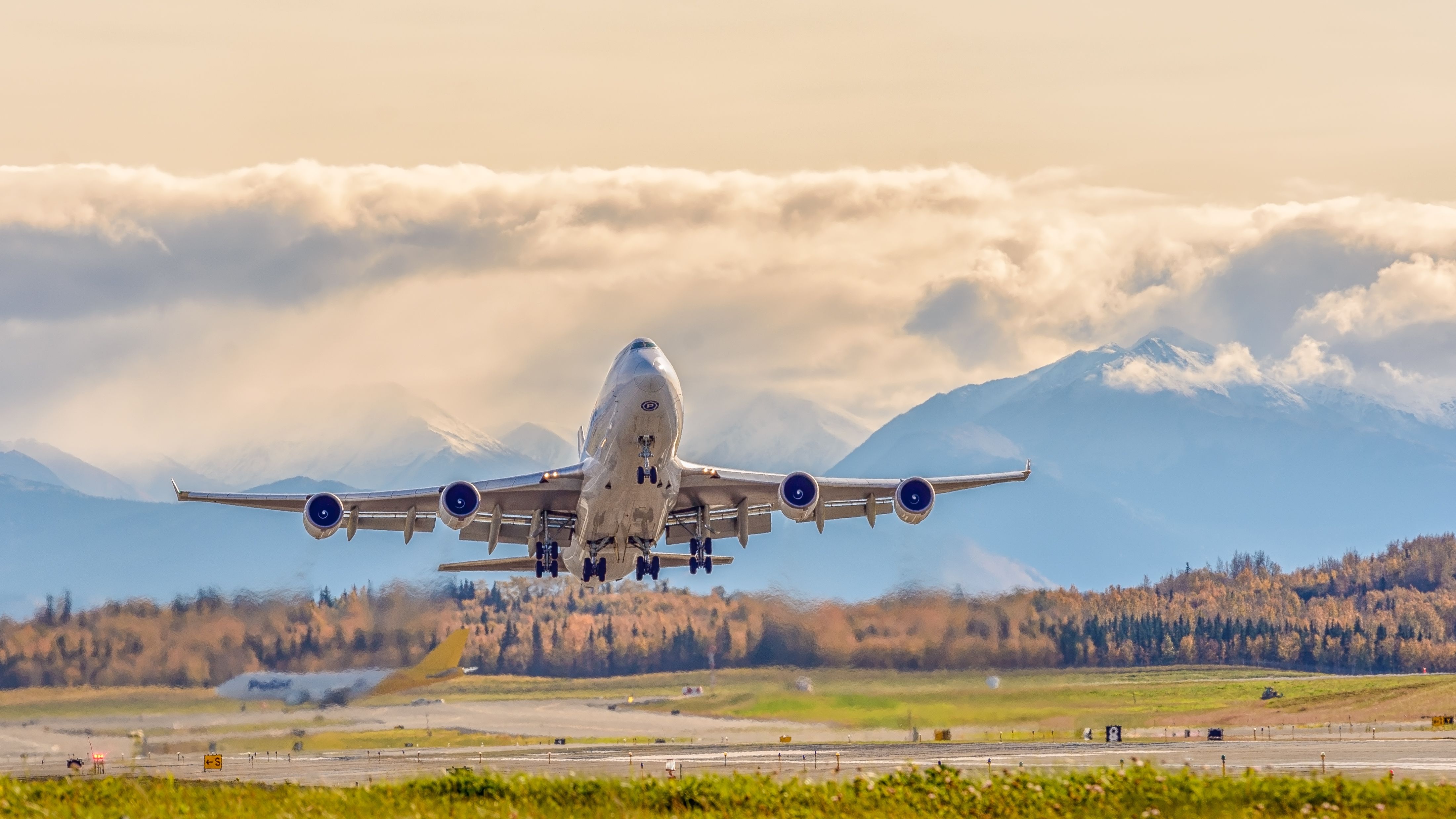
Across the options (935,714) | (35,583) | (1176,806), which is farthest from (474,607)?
(35,583)

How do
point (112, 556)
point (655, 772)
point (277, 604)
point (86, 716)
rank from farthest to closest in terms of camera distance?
point (112, 556)
point (277, 604)
point (86, 716)
point (655, 772)

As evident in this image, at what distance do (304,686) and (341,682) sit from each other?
1.52 meters

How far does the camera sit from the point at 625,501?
4716cm

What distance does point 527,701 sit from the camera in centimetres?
7075

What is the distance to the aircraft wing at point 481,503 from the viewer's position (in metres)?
49.8

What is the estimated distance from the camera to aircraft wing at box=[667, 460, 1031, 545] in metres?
51.0

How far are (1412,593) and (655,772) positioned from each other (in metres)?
105

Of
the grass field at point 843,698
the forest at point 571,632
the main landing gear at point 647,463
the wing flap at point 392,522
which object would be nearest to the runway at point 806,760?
the grass field at point 843,698

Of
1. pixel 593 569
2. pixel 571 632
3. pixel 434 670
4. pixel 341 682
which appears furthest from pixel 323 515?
pixel 571 632

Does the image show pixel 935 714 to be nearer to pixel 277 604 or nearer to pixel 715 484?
pixel 715 484

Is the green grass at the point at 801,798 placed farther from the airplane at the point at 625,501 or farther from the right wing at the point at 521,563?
the right wing at the point at 521,563

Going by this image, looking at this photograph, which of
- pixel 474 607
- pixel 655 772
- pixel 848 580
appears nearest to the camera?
pixel 655 772

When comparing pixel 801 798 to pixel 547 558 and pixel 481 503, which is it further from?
pixel 547 558

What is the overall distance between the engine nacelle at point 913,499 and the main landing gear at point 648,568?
9.62 metres
